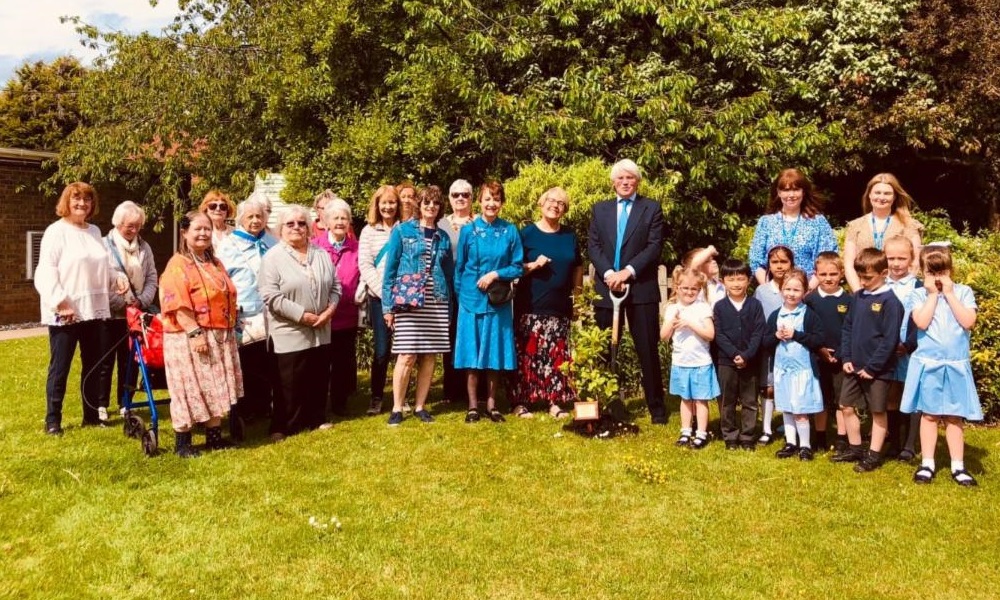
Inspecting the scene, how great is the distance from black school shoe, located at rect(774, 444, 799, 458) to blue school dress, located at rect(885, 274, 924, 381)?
33.2 inches

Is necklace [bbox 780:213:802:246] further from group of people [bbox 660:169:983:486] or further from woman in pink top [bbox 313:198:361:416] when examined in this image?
woman in pink top [bbox 313:198:361:416]

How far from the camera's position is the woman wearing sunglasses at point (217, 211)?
20.4ft

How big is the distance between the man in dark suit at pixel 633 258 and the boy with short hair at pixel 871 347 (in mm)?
1530

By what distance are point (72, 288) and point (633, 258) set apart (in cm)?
450

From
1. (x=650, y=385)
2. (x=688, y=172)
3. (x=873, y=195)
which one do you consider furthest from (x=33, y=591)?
(x=688, y=172)

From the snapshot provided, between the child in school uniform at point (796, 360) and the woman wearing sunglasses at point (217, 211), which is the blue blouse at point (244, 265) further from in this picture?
the child in school uniform at point (796, 360)

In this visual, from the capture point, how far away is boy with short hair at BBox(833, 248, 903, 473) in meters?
4.88

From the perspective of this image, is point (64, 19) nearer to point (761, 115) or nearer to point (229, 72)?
point (229, 72)

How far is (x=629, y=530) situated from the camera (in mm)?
4145

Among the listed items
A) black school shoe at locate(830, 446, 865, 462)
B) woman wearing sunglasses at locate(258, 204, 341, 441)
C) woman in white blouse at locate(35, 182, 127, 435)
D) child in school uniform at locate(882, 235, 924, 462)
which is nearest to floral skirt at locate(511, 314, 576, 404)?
woman wearing sunglasses at locate(258, 204, 341, 441)

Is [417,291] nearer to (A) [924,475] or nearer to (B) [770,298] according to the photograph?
(B) [770,298]

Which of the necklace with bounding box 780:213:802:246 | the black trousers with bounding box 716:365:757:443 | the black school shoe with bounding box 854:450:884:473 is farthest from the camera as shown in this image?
the necklace with bounding box 780:213:802:246

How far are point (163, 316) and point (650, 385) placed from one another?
3.84 m

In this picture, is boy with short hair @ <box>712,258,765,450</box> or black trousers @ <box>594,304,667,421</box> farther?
black trousers @ <box>594,304,667,421</box>
